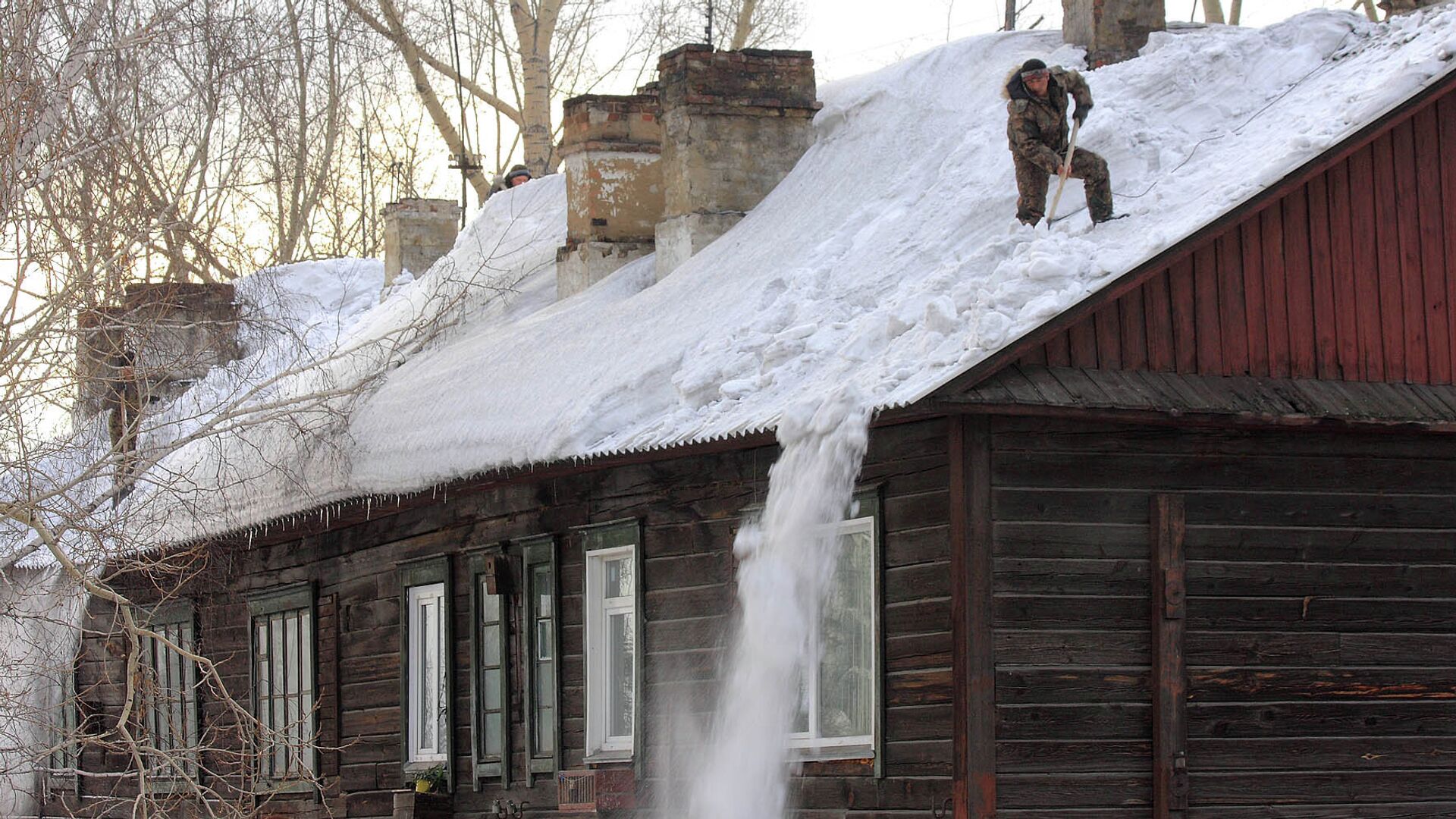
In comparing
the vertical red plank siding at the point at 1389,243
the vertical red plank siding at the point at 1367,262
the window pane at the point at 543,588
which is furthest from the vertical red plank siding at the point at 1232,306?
the window pane at the point at 543,588

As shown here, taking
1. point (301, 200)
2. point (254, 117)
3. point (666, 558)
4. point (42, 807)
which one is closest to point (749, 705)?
point (666, 558)

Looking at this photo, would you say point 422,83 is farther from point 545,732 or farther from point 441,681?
point 545,732

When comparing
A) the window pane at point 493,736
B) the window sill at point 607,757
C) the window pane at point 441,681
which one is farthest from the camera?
the window pane at point 441,681

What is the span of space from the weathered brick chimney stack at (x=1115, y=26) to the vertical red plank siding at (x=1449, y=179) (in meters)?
3.31

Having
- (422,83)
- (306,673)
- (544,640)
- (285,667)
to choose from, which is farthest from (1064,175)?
(422,83)

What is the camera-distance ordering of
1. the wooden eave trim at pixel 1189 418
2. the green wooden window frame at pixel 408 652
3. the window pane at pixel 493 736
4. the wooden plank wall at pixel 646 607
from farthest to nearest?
the green wooden window frame at pixel 408 652 < the window pane at pixel 493 736 < the wooden plank wall at pixel 646 607 < the wooden eave trim at pixel 1189 418

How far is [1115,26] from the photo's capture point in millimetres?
15203

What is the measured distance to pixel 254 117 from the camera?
18.3 m

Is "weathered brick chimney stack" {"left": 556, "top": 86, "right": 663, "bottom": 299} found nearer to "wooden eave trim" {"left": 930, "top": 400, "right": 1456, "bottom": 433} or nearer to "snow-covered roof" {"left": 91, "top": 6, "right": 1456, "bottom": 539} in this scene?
"snow-covered roof" {"left": 91, "top": 6, "right": 1456, "bottom": 539}

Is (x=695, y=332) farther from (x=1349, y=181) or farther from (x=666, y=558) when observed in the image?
(x=1349, y=181)

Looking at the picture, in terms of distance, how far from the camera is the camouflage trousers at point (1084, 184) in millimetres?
11930

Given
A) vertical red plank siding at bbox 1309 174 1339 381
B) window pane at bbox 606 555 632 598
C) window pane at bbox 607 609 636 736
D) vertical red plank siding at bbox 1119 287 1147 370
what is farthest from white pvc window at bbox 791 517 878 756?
vertical red plank siding at bbox 1309 174 1339 381

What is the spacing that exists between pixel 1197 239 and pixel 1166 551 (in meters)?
1.65

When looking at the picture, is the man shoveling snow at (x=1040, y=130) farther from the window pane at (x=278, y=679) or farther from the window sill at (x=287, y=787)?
the window pane at (x=278, y=679)
